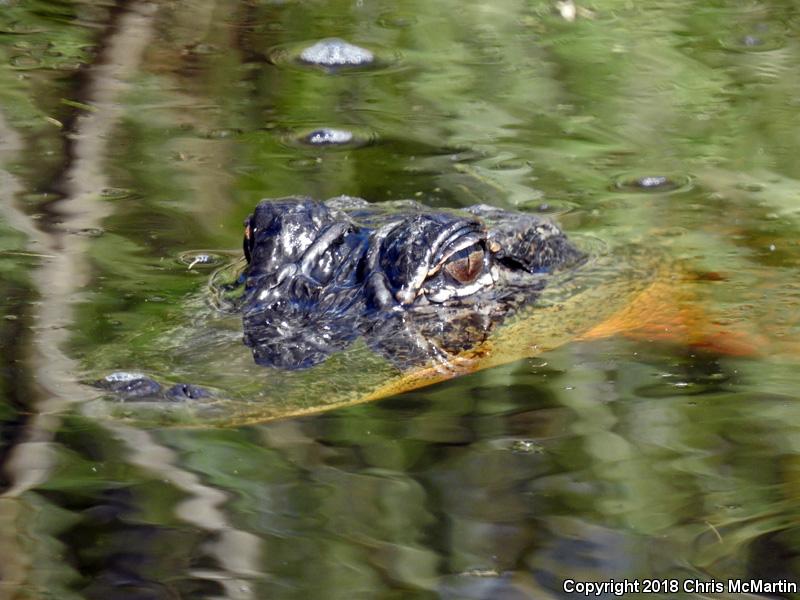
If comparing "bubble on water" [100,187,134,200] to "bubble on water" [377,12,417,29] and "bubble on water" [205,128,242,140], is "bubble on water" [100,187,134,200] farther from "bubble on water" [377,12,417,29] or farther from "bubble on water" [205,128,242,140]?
"bubble on water" [377,12,417,29]

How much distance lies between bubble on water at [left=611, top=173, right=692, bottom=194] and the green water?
2cm

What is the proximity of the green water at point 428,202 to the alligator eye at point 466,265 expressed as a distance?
444 mm

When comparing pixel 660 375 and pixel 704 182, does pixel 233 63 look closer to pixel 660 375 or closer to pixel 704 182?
pixel 704 182

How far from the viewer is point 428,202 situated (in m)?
5.44

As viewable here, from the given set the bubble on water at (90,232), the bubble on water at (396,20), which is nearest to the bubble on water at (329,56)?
the bubble on water at (396,20)

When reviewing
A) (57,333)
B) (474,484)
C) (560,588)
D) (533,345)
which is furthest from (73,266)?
(560,588)

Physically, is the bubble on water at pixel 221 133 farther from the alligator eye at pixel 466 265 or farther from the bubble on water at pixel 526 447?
the bubble on water at pixel 526 447

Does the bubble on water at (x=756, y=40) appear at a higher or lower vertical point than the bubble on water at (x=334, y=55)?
higher

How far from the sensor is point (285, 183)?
5.58m

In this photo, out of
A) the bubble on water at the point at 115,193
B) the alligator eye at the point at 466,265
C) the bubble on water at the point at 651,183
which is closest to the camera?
the alligator eye at the point at 466,265

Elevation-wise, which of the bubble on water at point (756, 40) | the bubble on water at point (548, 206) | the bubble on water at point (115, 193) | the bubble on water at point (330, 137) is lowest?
the bubble on water at point (548, 206)

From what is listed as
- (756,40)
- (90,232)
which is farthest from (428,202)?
(756,40)

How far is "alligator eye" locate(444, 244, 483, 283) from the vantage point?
4.36 m

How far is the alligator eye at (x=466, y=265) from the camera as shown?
4.36m
